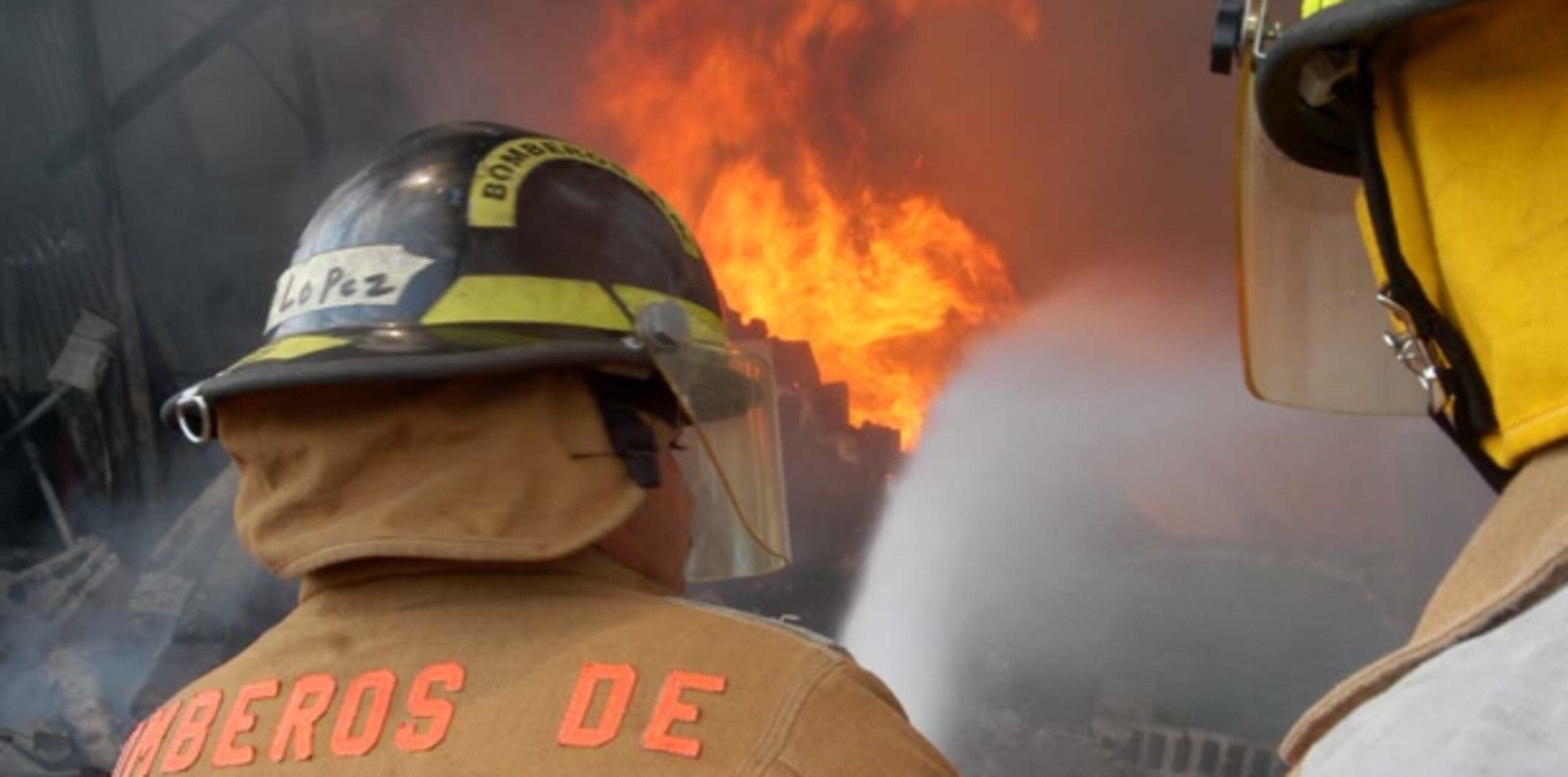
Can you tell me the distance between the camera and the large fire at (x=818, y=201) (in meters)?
7.43

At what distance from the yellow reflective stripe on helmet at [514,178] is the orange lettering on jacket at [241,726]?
67 centimetres

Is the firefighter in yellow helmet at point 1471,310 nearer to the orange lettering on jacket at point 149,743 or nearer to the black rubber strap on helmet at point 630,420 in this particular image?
the black rubber strap on helmet at point 630,420

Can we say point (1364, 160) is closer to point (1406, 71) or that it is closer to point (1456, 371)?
point (1406, 71)

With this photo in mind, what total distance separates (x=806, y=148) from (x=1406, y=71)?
6.84 meters

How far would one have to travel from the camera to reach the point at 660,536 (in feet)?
6.19

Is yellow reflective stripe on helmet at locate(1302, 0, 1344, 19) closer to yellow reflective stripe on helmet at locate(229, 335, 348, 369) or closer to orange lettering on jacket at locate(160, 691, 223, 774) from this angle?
yellow reflective stripe on helmet at locate(229, 335, 348, 369)

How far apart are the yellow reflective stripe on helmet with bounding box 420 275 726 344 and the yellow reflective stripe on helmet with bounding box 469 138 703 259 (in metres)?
0.10

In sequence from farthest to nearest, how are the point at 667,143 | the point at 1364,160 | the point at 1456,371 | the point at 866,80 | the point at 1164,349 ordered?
1. the point at 667,143
2. the point at 866,80
3. the point at 1164,349
4. the point at 1364,160
5. the point at 1456,371

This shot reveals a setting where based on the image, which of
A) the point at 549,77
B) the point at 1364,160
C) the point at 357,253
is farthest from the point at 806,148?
the point at 1364,160

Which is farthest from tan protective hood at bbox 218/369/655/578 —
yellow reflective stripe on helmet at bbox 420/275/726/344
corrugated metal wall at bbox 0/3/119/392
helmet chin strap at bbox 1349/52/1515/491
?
corrugated metal wall at bbox 0/3/119/392

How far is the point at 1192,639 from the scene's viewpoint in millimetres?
5723

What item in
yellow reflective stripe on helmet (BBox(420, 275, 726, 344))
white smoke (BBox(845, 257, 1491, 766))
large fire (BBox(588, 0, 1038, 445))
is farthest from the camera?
large fire (BBox(588, 0, 1038, 445))

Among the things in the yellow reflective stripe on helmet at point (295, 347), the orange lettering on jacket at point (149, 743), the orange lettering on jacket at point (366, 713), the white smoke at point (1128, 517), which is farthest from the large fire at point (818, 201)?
the orange lettering on jacket at point (366, 713)

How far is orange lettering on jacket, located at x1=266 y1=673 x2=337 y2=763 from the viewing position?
62.4 inches
